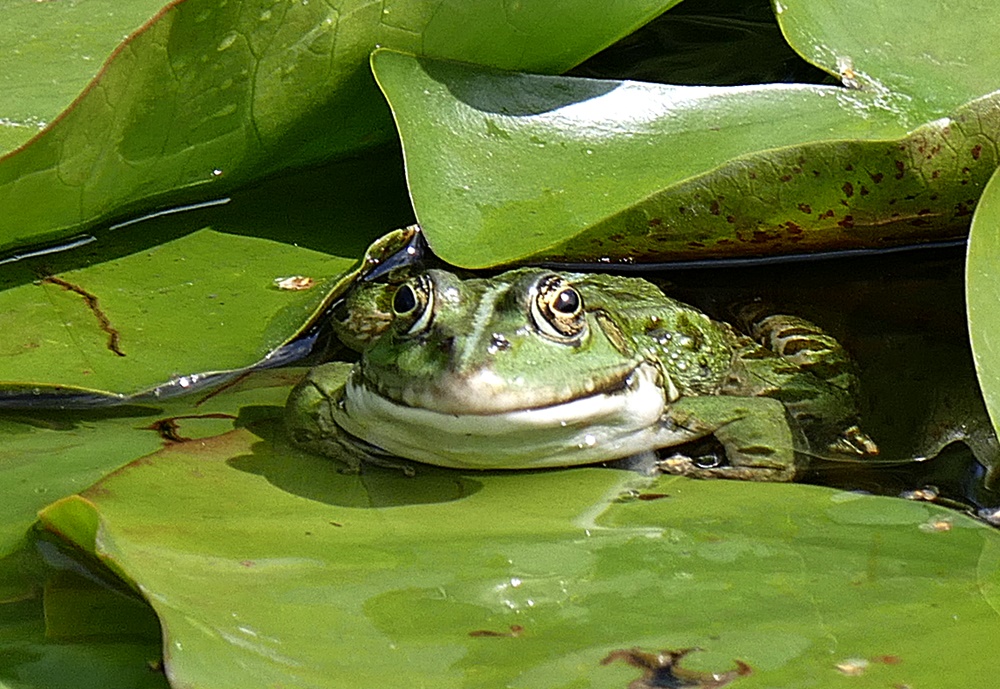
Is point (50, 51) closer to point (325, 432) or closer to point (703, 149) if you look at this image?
point (325, 432)

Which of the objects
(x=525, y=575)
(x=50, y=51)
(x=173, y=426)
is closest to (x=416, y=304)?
(x=173, y=426)

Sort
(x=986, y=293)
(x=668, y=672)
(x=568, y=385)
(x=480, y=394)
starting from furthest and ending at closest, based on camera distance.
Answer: (x=568, y=385)
(x=480, y=394)
(x=986, y=293)
(x=668, y=672)

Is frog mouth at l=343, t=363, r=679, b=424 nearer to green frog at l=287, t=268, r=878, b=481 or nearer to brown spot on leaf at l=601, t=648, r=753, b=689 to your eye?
green frog at l=287, t=268, r=878, b=481

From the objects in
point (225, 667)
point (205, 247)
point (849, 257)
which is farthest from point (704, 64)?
point (225, 667)

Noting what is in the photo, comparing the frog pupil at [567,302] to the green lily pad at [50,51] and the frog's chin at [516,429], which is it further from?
the green lily pad at [50,51]

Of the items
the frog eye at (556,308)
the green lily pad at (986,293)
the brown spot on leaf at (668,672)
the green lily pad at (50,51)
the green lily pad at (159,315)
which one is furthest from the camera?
the green lily pad at (50,51)

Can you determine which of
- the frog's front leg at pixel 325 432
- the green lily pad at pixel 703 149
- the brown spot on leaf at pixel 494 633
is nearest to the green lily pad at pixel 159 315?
the frog's front leg at pixel 325 432
